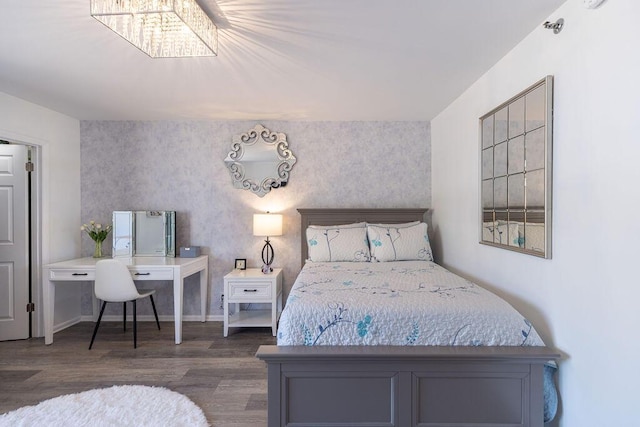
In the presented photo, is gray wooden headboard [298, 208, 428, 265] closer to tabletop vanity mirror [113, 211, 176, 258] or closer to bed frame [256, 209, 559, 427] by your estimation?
tabletop vanity mirror [113, 211, 176, 258]

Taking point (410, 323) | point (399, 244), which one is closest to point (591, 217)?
point (410, 323)

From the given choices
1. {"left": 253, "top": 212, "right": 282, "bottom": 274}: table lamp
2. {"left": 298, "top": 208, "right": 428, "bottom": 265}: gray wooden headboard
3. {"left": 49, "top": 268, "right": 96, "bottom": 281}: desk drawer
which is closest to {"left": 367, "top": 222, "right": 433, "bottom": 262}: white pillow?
{"left": 298, "top": 208, "right": 428, "bottom": 265}: gray wooden headboard

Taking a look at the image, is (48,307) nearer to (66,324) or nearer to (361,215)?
(66,324)

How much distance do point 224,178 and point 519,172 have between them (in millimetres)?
2998

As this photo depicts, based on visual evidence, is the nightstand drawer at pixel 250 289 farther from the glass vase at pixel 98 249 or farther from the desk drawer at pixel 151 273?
the glass vase at pixel 98 249

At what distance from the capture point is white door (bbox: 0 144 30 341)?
3.41 meters

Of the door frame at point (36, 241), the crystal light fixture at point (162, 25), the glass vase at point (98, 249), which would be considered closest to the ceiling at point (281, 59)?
the crystal light fixture at point (162, 25)

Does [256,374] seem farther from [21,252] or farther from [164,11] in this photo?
[21,252]

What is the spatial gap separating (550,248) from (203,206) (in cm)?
339

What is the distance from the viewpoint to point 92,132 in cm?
405

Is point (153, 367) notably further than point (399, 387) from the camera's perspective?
Yes

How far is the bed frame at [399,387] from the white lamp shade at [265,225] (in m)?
1.97

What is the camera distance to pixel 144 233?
400 centimetres

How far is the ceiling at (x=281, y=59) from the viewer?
187 cm
